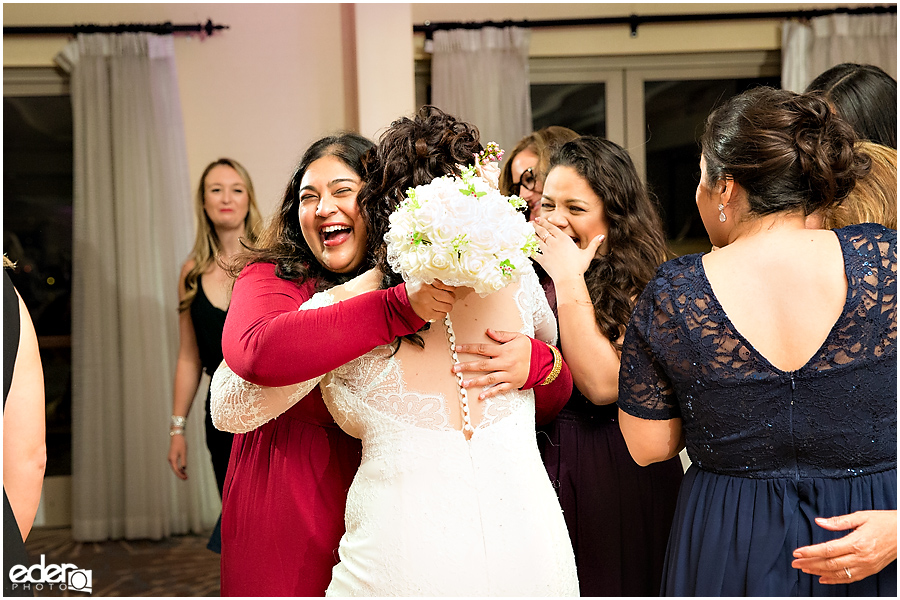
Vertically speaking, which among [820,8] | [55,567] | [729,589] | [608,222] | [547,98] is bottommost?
[55,567]

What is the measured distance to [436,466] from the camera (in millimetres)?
1374

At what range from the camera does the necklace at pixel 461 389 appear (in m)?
1.39

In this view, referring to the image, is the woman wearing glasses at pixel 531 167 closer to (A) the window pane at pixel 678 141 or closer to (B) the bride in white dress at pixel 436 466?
(B) the bride in white dress at pixel 436 466

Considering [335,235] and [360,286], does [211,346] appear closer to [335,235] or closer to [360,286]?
[335,235]

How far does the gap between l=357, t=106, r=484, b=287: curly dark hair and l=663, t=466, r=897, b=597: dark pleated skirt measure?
28.7 inches

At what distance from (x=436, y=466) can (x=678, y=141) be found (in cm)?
399

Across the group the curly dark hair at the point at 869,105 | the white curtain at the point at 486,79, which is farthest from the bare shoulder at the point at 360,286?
the white curtain at the point at 486,79

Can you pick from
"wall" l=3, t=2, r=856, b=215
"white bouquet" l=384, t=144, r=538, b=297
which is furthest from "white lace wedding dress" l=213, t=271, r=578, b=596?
"wall" l=3, t=2, r=856, b=215

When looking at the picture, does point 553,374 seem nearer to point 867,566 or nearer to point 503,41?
point 867,566

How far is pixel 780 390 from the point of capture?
1312 mm

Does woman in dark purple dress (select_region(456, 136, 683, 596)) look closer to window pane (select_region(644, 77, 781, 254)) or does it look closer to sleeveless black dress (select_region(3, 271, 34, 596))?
sleeveless black dress (select_region(3, 271, 34, 596))

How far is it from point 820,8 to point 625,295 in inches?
135

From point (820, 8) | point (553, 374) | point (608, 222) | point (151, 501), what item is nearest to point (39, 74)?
point (151, 501)

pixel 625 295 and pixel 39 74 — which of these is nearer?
pixel 625 295
